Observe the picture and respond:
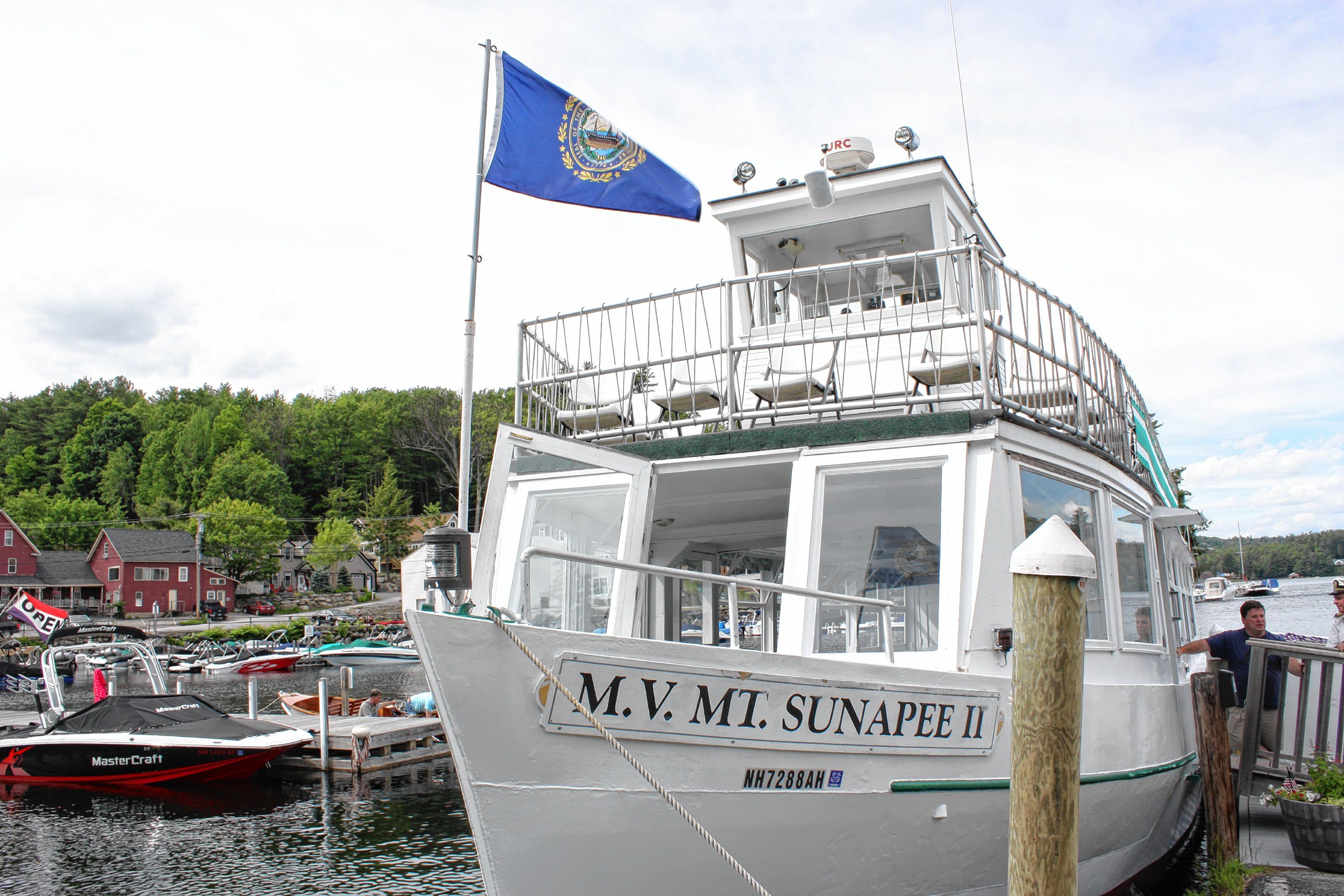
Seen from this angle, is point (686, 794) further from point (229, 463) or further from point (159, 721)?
point (229, 463)

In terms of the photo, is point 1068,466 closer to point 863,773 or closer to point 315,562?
point 863,773

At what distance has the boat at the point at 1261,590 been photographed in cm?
11262

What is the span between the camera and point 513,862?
14.0ft

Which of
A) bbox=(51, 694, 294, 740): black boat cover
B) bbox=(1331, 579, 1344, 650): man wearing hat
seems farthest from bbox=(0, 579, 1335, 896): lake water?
bbox=(1331, 579, 1344, 650): man wearing hat

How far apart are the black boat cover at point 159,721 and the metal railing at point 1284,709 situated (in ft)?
50.6

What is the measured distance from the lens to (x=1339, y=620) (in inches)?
340

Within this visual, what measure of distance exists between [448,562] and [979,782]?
3.24m

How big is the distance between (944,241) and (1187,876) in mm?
6856

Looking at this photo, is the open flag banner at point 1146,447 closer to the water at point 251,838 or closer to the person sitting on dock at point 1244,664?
the person sitting on dock at point 1244,664

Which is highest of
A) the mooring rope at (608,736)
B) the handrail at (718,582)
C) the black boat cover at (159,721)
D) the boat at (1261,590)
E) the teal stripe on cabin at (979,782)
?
the handrail at (718,582)

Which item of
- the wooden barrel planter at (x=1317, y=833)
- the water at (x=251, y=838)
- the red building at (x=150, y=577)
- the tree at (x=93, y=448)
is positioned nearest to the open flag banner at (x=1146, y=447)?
the wooden barrel planter at (x=1317, y=833)

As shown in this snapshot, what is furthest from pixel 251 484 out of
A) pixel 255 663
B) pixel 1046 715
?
pixel 1046 715

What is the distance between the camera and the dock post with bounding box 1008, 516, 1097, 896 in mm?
3969

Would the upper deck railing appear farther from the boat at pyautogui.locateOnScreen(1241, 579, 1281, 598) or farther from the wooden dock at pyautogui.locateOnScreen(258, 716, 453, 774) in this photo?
the boat at pyautogui.locateOnScreen(1241, 579, 1281, 598)
